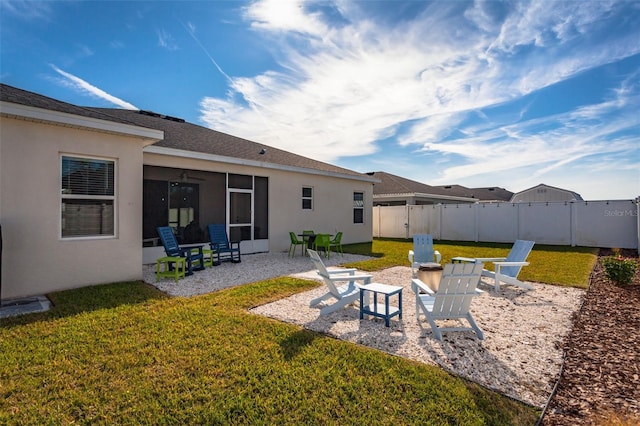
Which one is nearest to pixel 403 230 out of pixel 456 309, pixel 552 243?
pixel 552 243

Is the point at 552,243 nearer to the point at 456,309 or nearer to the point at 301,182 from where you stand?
the point at 301,182

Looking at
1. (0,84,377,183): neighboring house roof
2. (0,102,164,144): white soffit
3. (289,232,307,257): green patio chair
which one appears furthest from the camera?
(289,232,307,257): green patio chair

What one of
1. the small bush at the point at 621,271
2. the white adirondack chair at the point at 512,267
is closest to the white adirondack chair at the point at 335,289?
the white adirondack chair at the point at 512,267

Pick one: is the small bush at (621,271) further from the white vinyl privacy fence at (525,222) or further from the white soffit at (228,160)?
the white soffit at (228,160)

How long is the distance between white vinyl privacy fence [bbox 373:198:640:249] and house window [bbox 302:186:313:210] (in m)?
8.51

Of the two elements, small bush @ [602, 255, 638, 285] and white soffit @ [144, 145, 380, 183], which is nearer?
small bush @ [602, 255, 638, 285]

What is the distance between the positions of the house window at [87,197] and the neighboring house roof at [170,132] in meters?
0.82

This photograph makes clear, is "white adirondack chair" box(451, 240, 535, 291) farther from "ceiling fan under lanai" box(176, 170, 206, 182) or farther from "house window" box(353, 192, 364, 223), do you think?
"house window" box(353, 192, 364, 223)

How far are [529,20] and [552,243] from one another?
40.6 ft

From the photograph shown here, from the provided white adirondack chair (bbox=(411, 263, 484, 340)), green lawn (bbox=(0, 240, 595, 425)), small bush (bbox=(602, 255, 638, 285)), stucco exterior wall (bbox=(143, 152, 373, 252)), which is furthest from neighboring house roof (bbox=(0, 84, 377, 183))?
small bush (bbox=(602, 255, 638, 285))

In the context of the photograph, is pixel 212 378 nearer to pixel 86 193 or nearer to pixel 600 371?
pixel 600 371

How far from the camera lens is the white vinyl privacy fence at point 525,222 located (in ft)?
48.1

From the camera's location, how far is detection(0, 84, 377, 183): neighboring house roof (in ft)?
19.4

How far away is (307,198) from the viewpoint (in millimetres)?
13891
